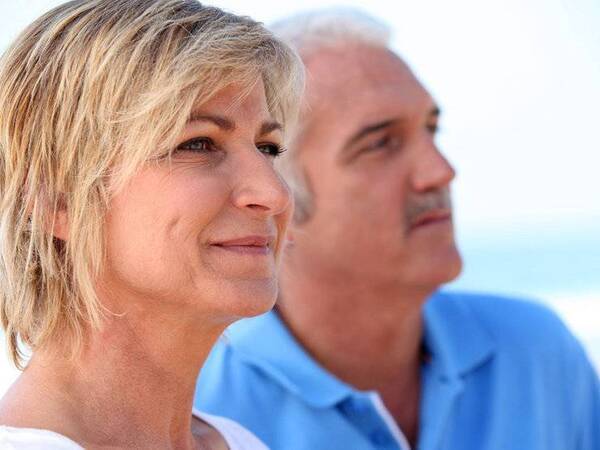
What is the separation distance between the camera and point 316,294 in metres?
2.34

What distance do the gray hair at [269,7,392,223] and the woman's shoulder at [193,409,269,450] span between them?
724 millimetres

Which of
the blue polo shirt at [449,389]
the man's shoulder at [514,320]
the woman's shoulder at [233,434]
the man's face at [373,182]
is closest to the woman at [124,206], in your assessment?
the woman's shoulder at [233,434]

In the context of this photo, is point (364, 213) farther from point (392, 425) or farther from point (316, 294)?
point (392, 425)

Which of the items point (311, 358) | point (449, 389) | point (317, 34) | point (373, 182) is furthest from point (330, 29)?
point (449, 389)

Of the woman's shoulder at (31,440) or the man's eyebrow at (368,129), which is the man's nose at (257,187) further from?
the man's eyebrow at (368,129)

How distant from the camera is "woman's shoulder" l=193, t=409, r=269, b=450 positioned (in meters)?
1.67

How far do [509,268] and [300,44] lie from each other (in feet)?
A: 38.9

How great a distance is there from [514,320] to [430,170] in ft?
1.62

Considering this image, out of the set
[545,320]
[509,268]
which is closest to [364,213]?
[545,320]

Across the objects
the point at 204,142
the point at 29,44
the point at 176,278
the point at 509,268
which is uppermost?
the point at 29,44

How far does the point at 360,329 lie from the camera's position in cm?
236

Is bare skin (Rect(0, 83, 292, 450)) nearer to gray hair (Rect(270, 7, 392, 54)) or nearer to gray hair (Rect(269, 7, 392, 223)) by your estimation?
gray hair (Rect(269, 7, 392, 223))

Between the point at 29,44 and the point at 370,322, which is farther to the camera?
the point at 370,322

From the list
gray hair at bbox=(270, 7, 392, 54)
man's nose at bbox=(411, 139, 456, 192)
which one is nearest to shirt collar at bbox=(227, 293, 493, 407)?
man's nose at bbox=(411, 139, 456, 192)
